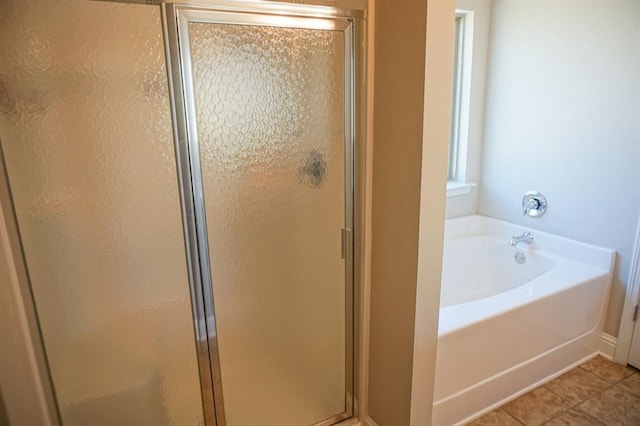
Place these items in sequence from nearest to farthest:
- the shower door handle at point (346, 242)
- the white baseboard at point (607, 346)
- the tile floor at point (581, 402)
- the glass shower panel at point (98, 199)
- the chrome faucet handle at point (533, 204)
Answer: the glass shower panel at point (98, 199), the shower door handle at point (346, 242), the tile floor at point (581, 402), the white baseboard at point (607, 346), the chrome faucet handle at point (533, 204)

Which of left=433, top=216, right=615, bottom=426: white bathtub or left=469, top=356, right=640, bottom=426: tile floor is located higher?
left=433, top=216, right=615, bottom=426: white bathtub

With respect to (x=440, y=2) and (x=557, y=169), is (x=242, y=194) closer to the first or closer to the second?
(x=440, y=2)

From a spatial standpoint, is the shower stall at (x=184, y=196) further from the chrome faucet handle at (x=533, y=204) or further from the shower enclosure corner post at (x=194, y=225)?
the chrome faucet handle at (x=533, y=204)

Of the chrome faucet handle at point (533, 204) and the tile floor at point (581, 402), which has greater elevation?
the chrome faucet handle at point (533, 204)

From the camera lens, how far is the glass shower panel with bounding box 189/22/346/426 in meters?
1.29

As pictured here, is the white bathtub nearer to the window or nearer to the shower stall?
the window

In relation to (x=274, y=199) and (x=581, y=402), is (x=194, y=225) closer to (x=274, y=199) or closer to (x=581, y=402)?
(x=274, y=199)

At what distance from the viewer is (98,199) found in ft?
3.84

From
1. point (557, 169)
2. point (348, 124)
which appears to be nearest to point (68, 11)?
point (348, 124)

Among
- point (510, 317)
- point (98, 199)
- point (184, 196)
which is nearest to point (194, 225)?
point (184, 196)

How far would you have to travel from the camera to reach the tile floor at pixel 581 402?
188cm

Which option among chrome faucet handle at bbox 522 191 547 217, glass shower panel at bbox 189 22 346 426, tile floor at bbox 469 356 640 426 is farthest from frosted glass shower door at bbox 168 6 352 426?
chrome faucet handle at bbox 522 191 547 217

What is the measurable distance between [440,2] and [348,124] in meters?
0.51

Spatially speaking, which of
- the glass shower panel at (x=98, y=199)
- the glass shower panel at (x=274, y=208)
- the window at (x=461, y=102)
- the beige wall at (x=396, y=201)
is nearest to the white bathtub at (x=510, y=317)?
the beige wall at (x=396, y=201)
